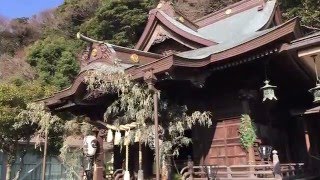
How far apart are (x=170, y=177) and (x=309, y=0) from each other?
17.5 metres

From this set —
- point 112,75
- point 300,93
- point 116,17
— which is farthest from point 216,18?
point 116,17

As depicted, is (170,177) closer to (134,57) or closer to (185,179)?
(185,179)

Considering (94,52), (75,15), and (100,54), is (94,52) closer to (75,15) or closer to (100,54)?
(100,54)

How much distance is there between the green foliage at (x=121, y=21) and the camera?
34.3 m

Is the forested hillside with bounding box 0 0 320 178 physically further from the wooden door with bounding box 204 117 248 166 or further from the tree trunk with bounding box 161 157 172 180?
the wooden door with bounding box 204 117 248 166

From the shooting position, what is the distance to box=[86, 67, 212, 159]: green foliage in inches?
375

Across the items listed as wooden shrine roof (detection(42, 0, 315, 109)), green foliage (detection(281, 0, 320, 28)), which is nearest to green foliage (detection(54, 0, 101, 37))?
green foliage (detection(281, 0, 320, 28))

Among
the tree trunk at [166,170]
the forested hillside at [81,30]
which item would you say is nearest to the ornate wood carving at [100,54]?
the tree trunk at [166,170]

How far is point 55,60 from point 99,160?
26.1m

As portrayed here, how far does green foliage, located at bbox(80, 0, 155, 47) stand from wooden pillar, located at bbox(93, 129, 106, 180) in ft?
73.9

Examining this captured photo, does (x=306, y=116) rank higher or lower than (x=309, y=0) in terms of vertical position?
lower

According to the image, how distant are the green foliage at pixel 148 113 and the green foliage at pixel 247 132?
0.97 metres

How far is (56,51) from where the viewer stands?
1447 inches

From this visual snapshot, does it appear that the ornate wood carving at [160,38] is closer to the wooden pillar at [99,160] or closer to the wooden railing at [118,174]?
the wooden pillar at [99,160]
